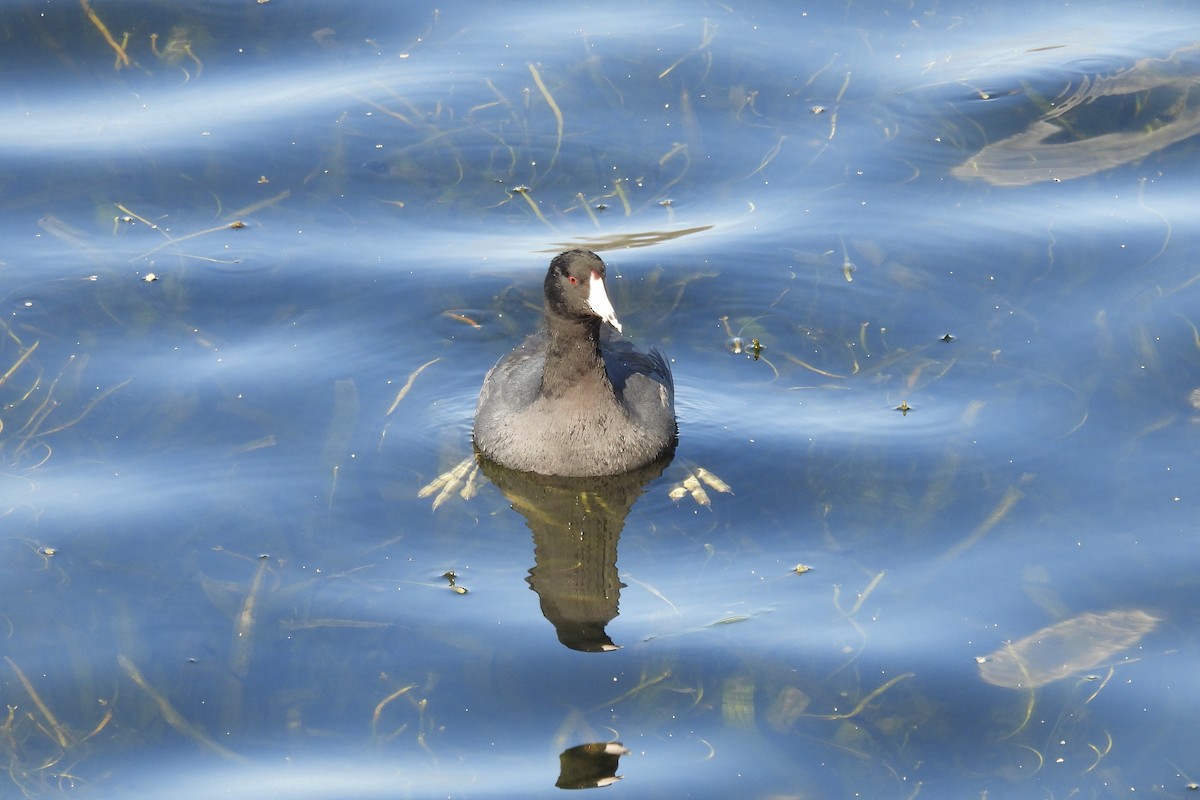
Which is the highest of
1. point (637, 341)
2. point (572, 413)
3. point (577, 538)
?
point (637, 341)

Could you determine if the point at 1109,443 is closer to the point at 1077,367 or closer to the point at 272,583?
the point at 1077,367

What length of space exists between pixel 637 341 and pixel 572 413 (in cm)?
110

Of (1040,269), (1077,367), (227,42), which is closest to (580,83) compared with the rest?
(227,42)

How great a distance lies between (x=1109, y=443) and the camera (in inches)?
317

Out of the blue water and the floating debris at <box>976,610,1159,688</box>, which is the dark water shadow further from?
the floating debris at <box>976,610,1159,688</box>

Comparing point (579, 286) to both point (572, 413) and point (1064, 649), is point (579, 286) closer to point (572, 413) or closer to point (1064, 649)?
point (572, 413)

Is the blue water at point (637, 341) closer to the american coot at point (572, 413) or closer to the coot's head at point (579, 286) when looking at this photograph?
the american coot at point (572, 413)

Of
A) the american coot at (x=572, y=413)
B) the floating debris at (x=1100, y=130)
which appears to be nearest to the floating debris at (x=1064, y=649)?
the american coot at (x=572, y=413)

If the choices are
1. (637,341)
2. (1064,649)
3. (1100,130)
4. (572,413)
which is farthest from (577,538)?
(1100,130)

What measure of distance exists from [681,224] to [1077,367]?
2.46 meters

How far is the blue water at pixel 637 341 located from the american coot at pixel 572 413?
0.15 metres

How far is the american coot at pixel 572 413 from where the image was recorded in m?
7.82

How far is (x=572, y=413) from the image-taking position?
7.91 metres

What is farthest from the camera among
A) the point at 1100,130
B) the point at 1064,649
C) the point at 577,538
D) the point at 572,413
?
the point at 1100,130
